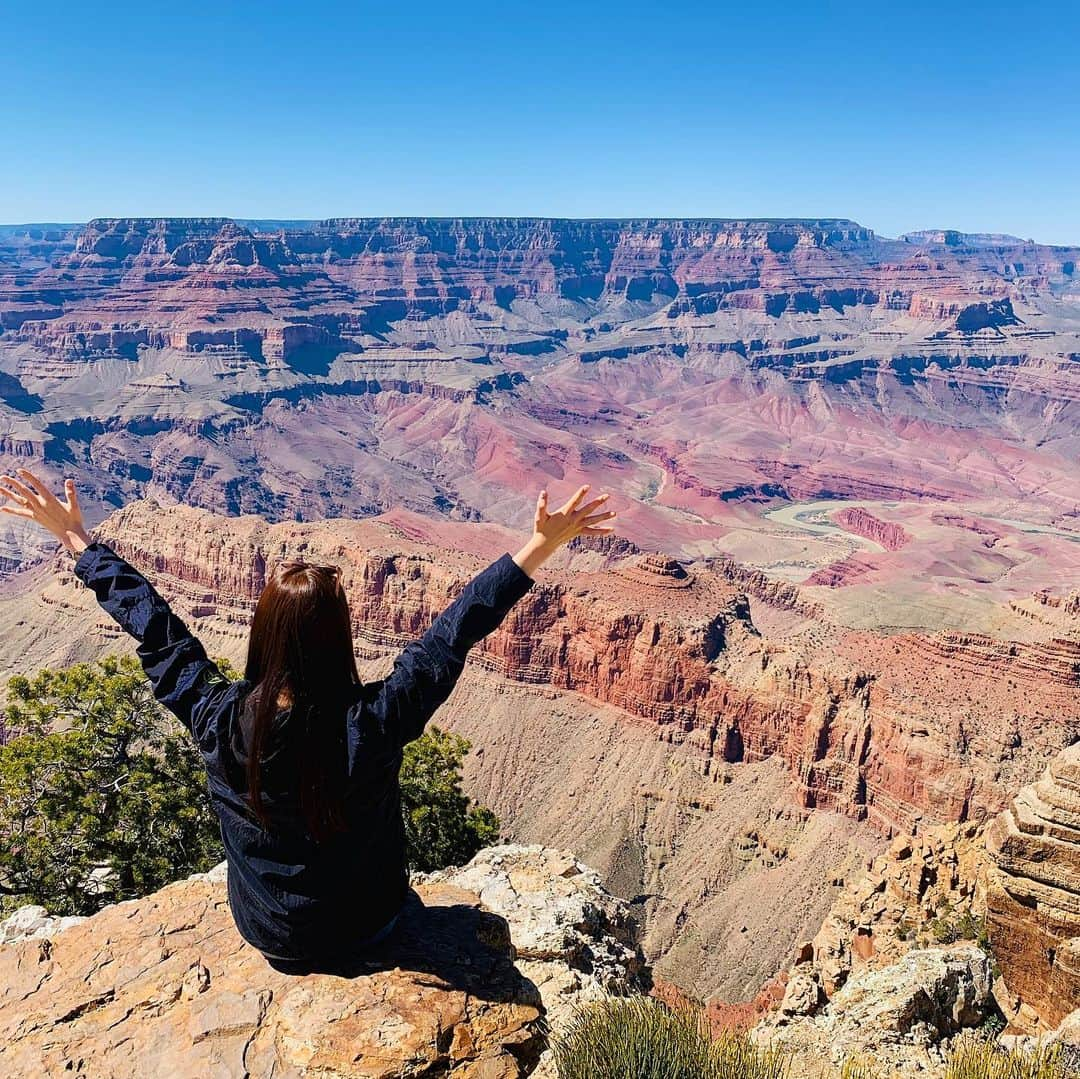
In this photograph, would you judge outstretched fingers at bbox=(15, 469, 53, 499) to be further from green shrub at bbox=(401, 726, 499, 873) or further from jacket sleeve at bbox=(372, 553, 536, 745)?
green shrub at bbox=(401, 726, 499, 873)

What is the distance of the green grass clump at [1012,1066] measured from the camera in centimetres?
730

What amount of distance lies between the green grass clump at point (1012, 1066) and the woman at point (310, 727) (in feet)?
16.8

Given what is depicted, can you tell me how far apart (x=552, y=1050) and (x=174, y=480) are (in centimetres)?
16676

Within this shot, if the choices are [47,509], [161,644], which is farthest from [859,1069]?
[47,509]

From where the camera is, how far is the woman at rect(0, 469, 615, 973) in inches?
219

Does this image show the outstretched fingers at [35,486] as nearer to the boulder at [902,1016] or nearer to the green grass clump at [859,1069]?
the green grass clump at [859,1069]

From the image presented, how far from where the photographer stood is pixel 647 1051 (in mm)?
7320

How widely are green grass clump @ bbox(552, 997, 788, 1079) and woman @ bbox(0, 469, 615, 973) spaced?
214cm

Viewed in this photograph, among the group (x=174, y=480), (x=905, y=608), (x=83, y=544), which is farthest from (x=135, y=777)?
(x=174, y=480)

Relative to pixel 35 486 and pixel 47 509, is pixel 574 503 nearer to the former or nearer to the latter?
pixel 47 509

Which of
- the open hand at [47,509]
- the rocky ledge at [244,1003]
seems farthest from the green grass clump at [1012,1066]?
the open hand at [47,509]

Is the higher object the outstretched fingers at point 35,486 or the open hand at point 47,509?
the outstretched fingers at point 35,486

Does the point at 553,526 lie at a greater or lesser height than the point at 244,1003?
greater

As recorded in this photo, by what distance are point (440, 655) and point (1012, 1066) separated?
6.22m
